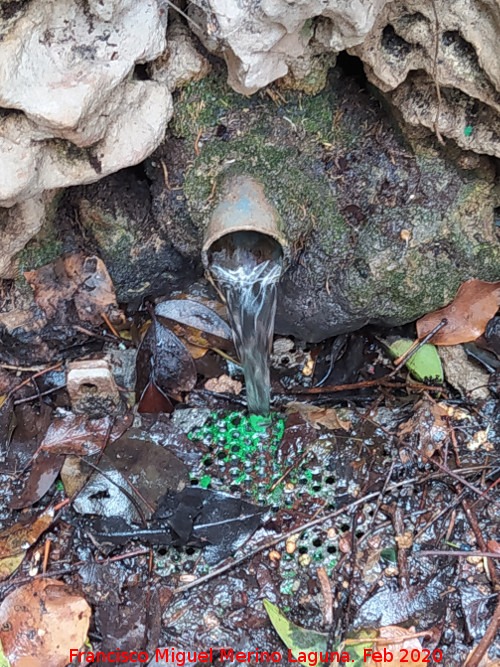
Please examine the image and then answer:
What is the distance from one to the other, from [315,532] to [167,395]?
777mm

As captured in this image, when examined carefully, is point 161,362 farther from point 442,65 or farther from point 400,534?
point 442,65

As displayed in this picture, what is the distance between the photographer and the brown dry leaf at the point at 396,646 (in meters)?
1.59

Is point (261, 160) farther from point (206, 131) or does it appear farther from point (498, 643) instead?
point (498, 643)

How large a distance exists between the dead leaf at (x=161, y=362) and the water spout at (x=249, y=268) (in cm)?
22

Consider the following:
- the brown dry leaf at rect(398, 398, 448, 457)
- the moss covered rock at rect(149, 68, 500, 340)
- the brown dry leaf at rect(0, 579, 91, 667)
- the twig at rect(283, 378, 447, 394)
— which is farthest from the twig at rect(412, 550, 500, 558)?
the brown dry leaf at rect(0, 579, 91, 667)

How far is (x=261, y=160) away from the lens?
196 cm

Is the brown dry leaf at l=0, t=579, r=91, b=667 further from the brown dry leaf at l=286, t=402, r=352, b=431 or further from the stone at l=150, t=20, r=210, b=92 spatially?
the stone at l=150, t=20, r=210, b=92

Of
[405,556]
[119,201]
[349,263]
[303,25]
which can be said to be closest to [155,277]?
[119,201]

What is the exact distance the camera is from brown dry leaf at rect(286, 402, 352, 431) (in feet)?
6.97

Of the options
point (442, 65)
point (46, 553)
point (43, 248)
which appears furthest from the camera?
point (43, 248)

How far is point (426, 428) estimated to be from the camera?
2.03m

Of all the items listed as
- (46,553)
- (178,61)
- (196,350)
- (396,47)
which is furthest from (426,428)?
(178,61)

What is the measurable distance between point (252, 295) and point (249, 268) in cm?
10

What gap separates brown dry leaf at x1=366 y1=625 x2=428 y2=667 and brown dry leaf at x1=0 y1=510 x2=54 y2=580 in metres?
1.10
